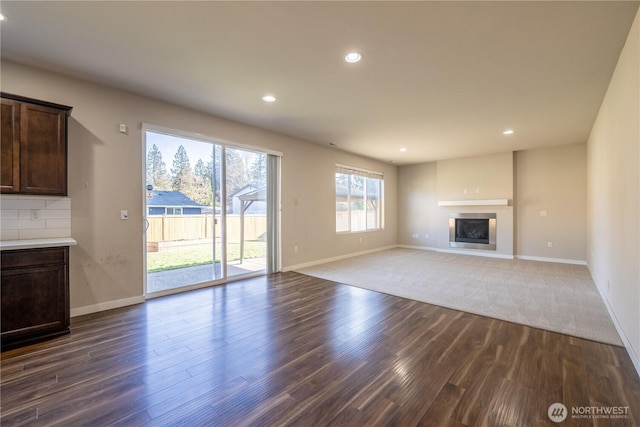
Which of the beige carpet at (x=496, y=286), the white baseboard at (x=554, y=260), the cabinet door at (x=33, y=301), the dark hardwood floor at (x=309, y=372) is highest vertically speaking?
the cabinet door at (x=33, y=301)

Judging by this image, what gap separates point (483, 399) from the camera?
1795 mm

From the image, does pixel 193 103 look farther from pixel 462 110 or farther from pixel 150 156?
pixel 462 110

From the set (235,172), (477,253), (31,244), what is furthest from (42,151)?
(477,253)

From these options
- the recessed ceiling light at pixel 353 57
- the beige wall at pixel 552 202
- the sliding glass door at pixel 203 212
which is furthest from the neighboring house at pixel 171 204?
the beige wall at pixel 552 202

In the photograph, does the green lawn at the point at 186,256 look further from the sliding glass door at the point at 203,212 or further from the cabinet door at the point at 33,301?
the cabinet door at the point at 33,301

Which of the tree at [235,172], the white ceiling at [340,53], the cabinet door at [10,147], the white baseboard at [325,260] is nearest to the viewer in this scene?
the white ceiling at [340,53]

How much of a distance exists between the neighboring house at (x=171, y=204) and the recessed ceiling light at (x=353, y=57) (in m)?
Answer: 2.97

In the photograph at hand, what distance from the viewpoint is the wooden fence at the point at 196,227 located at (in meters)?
3.89

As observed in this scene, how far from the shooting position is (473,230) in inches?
297

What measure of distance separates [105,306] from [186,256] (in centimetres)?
114

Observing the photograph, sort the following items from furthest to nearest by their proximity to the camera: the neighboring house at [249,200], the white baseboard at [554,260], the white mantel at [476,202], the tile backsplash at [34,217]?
the white mantel at [476,202]
the white baseboard at [554,260]
the neighboring house at [249,200]
the tile backsplash at [34,217]

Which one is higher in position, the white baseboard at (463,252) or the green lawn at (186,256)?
the green lawn at (186,256)

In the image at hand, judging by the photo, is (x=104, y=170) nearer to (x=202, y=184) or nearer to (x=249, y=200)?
(x=202, y=184)

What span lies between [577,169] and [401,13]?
6.55 meters
